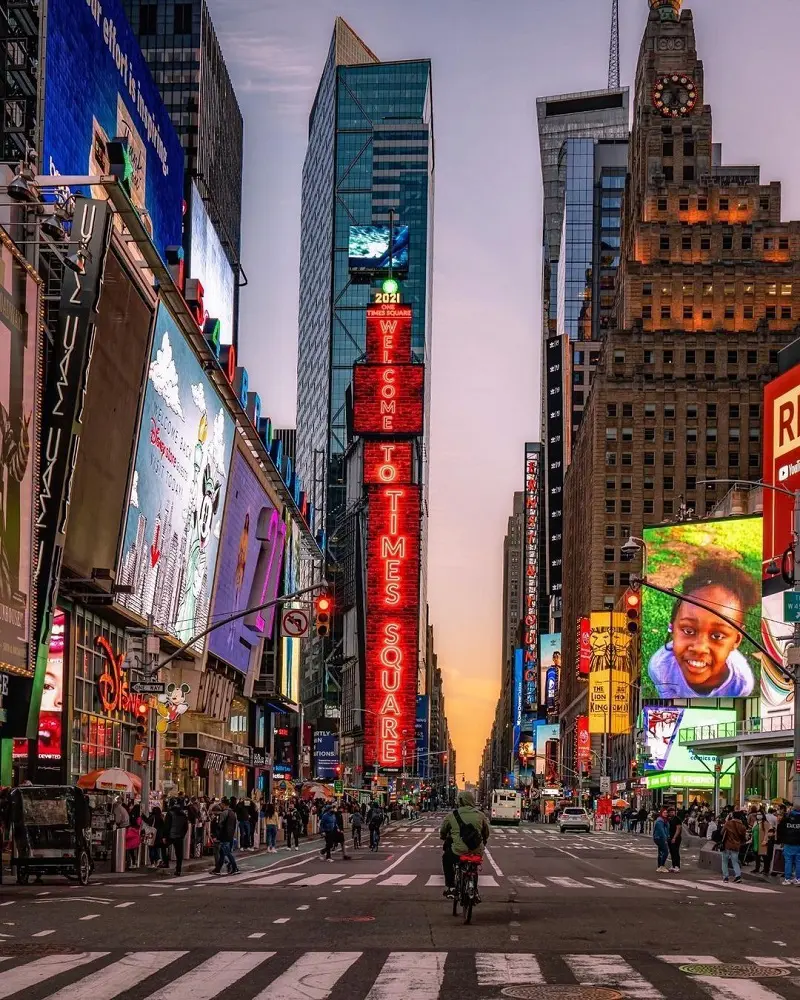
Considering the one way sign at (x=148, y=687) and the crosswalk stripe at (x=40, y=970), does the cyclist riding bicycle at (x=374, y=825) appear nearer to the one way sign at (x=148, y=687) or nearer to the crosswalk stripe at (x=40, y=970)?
the one way sign at (x=148, y=687)

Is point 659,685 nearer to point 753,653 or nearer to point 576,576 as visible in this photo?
point 753,653

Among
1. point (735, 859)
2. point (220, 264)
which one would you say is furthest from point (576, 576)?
point (735, 859)

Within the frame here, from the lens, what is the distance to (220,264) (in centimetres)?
8650

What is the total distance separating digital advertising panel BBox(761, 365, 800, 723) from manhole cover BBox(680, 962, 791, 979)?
59.4 m

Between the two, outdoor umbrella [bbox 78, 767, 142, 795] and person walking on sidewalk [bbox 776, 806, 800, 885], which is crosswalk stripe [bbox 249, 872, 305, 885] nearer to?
outdoor umbrella [bbox 78, 767, 142, 795]

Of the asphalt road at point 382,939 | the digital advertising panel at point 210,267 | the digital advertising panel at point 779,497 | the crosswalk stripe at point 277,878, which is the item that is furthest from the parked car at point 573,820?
the asphalt road at point 382,939

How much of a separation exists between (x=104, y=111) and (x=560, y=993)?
50990 mm

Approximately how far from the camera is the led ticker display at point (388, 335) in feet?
472

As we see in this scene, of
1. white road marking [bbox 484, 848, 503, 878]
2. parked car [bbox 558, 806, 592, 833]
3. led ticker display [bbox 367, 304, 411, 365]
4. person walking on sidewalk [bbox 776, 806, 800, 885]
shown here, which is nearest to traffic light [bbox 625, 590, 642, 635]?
person walking on sidewalk [bbox 776, 806, 800, 885]

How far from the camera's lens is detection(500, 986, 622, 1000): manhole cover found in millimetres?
13586

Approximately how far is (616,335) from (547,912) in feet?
456

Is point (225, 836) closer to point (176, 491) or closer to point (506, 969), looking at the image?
point (506, 969)

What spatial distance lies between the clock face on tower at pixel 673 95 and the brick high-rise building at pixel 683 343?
6.77ft

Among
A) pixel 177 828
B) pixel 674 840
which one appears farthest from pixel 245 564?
pixel 674 840
